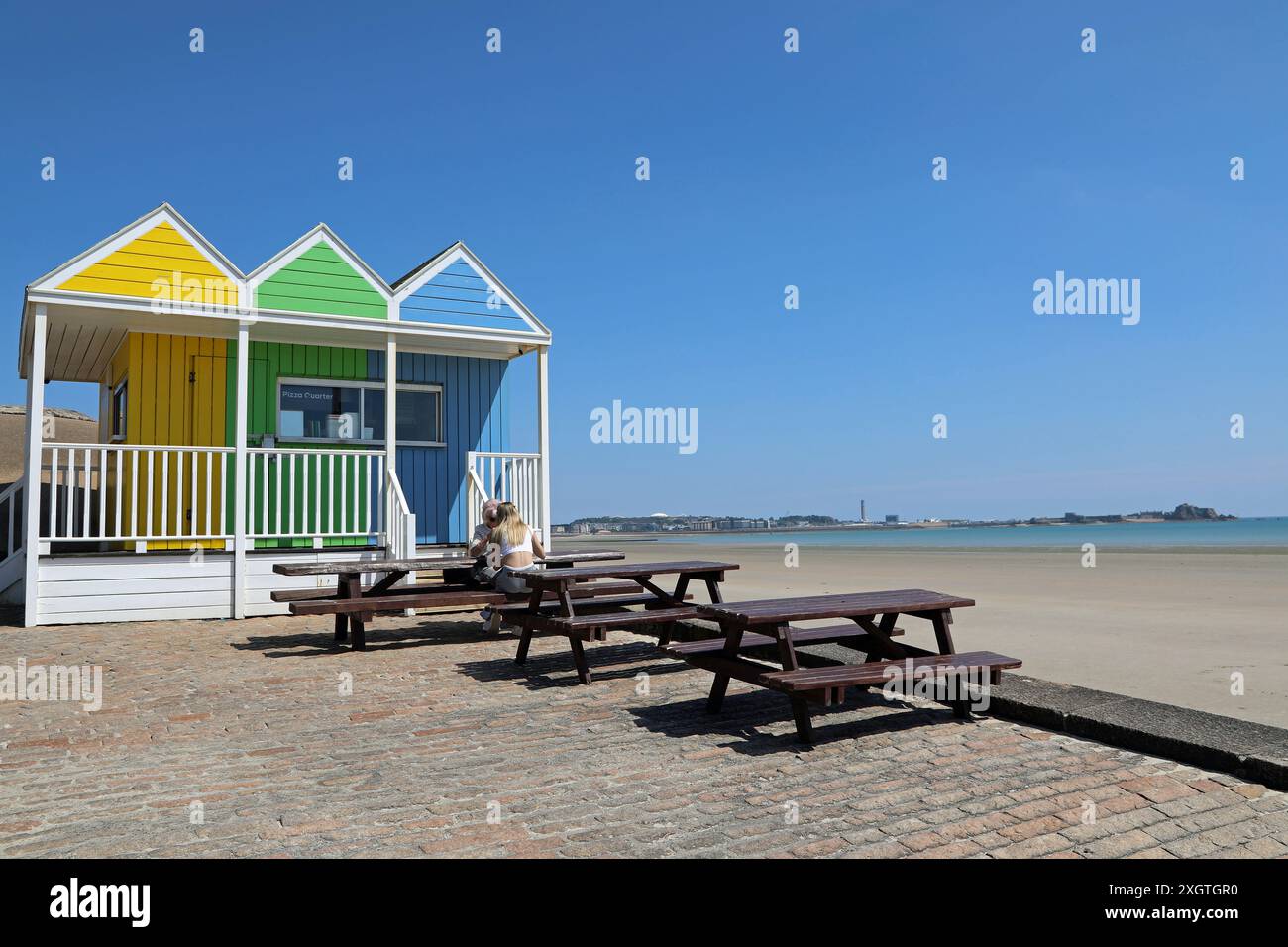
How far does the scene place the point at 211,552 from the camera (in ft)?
34.3

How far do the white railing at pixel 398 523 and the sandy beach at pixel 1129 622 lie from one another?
20.1 ft

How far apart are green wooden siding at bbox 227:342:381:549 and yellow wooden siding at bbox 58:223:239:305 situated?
5.62 ft

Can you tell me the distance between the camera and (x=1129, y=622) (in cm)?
1133

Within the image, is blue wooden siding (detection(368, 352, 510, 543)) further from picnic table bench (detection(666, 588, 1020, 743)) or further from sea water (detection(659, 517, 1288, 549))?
sea water (detection(659, 517, 1288, 549))

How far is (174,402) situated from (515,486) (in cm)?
460

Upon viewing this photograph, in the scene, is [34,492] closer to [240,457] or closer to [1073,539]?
[240,457]

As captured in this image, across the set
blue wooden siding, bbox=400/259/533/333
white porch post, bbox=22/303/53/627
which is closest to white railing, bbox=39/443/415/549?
white porch post, bbox=22/303/53/627

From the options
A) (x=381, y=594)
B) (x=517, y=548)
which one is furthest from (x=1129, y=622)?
→ (x=381, y=594)

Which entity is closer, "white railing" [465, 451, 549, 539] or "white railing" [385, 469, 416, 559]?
"white railing" [385, 469, 416, 559]

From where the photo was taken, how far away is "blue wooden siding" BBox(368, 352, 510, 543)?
43.4 feet

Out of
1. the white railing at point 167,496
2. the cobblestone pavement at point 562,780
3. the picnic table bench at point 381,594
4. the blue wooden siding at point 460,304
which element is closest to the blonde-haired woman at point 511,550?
the picnic table bench at point 381,594
